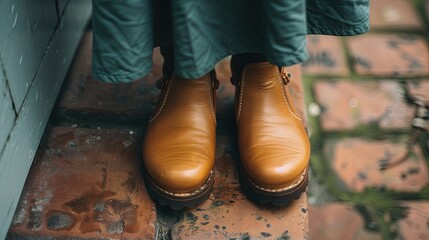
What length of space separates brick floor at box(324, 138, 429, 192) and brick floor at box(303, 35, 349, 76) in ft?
0.77

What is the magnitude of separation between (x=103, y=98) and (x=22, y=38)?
0.30 metres

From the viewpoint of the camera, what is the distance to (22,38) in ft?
3.21

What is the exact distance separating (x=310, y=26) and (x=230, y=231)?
1.24 ft

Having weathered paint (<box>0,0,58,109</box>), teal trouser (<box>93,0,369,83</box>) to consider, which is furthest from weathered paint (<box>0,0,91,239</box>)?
teal trouser (<box>93,0,369,83</box>)

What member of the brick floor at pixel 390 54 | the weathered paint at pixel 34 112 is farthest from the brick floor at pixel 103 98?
the brick floor at pixel 390 54

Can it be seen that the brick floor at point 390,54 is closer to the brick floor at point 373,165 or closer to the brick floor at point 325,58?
the brick floor at point 325,58

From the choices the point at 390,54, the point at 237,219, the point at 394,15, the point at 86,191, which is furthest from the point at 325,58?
the point at 86,191

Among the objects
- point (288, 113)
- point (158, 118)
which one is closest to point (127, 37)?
point (158, 118)

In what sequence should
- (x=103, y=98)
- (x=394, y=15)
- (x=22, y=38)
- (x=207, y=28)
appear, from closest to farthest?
1. (x=207, y=28)
2. (x=22, y=38)
3. (x=103, y=98)
4. (x=394, y=15)

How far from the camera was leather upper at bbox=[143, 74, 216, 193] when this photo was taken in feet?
3.23

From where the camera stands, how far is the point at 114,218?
1023 millimetres

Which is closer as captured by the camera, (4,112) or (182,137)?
(4,112)

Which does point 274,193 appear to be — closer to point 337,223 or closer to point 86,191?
point 337,223

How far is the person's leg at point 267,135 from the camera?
1.00 meters
